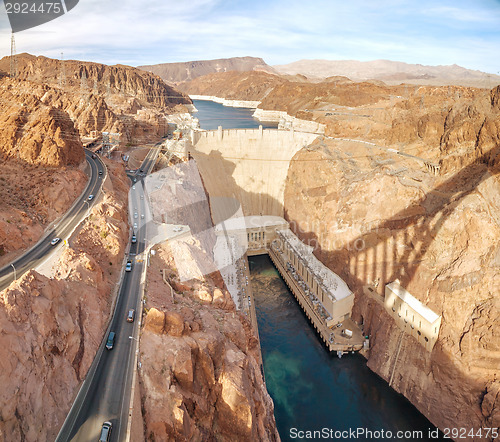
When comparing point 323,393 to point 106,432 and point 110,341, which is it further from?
point 106,432

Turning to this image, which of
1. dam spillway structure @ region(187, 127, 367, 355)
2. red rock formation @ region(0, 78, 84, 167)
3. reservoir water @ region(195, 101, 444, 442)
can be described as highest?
red rock formation @ region(0, 78, 84, 167)

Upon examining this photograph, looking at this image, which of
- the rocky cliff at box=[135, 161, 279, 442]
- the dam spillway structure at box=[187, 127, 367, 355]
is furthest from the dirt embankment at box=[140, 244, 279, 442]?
the dam spillway structure at box=[187, 127, 367, 355]

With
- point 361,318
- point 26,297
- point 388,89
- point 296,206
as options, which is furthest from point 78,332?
point 388,89

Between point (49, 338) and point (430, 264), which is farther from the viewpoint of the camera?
point (430, 264)

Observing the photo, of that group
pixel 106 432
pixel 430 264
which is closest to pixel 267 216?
pixel 430 264

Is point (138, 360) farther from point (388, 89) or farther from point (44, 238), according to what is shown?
point (388, 89)

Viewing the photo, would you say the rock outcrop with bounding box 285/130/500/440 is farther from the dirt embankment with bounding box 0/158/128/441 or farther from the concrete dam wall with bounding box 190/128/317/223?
the dirt embankment with bounding box 0/158/128/441
